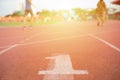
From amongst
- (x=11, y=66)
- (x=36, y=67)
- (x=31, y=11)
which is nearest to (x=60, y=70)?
(x=36, y=67)

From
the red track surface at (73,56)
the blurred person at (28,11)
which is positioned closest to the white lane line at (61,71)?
the red track surface at (73,56)

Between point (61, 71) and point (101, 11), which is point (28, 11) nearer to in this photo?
point (101, 11)

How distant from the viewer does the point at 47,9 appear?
4.50 metres

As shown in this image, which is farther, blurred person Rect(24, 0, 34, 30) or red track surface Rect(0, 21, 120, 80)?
blurred person Rect(24, 0, 34, 30)

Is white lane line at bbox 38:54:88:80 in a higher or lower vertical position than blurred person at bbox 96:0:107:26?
lower

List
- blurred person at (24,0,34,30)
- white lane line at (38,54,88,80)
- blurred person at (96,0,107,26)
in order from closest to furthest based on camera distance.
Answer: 1. white lane line at (38,54,88,80)
2. blurred person at (96,0,107,26)
3. blurred person at (24,0,34,30)

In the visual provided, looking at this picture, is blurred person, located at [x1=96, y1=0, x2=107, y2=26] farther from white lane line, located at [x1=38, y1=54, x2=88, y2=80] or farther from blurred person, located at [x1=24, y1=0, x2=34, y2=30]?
blurred person, located at [x1=24, y1=0, x2=34, y2=30]

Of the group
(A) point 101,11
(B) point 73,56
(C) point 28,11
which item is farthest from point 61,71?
(C) point 28,11

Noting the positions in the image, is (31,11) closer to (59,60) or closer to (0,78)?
(59,60)

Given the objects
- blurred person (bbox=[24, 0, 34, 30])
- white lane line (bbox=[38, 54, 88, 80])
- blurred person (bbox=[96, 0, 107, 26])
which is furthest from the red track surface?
blurred person (bbox=[24, 0, 34, 30])

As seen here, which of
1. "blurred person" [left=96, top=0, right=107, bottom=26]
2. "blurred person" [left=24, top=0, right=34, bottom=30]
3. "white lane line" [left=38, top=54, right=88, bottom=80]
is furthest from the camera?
"blurred person" [left=24, top=0, right=34, bottom=30]

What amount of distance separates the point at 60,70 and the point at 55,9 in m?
1.04

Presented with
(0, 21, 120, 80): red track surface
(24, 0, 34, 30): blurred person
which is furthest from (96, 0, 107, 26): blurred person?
(24, 0, 34, 30): blurred person

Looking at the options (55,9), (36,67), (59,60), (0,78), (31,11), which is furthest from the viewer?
(31,11)
